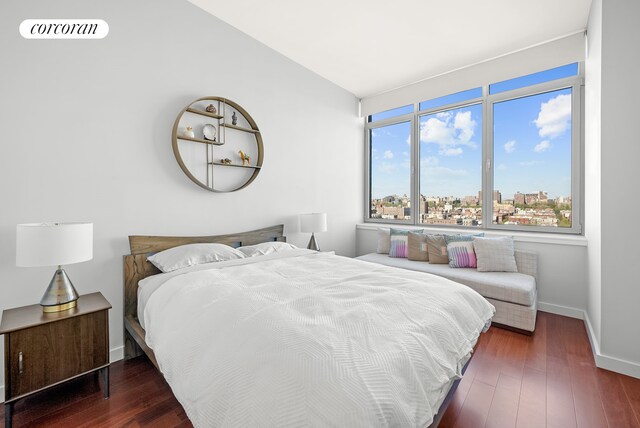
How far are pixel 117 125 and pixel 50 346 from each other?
1491 millimetres

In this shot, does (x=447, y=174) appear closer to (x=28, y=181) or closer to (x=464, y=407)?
(x=464, y=407)

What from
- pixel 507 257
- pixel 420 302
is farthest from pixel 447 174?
pixel 420 302

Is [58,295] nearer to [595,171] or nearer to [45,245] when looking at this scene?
[45,245]

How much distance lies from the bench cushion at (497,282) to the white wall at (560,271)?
1.07 ft

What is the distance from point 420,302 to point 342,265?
849mm

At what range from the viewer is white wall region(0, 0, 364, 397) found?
67.9 inches

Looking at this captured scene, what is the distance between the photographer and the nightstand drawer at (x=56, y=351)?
1.44m

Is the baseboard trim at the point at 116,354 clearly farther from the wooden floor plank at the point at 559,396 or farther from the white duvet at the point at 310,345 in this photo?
the wooden floor plank at the point at 559,396

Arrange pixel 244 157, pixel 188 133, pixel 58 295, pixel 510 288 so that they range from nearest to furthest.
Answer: pixel 58 295
pixel 188 133
pixel 510 288
pixel 244 157

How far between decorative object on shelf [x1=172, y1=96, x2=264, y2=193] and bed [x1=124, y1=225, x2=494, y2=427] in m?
1.00

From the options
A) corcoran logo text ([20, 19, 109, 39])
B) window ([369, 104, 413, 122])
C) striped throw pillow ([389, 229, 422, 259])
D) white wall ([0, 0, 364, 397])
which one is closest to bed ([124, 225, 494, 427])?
white wall ([0, 0, 364, 397])

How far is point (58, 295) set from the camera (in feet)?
5.31

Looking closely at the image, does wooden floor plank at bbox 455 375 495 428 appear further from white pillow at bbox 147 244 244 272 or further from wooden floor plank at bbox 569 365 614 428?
white pillow at bbox 147 244 244 272

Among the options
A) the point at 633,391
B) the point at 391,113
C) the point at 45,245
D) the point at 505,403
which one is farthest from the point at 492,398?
the point at 391,113
